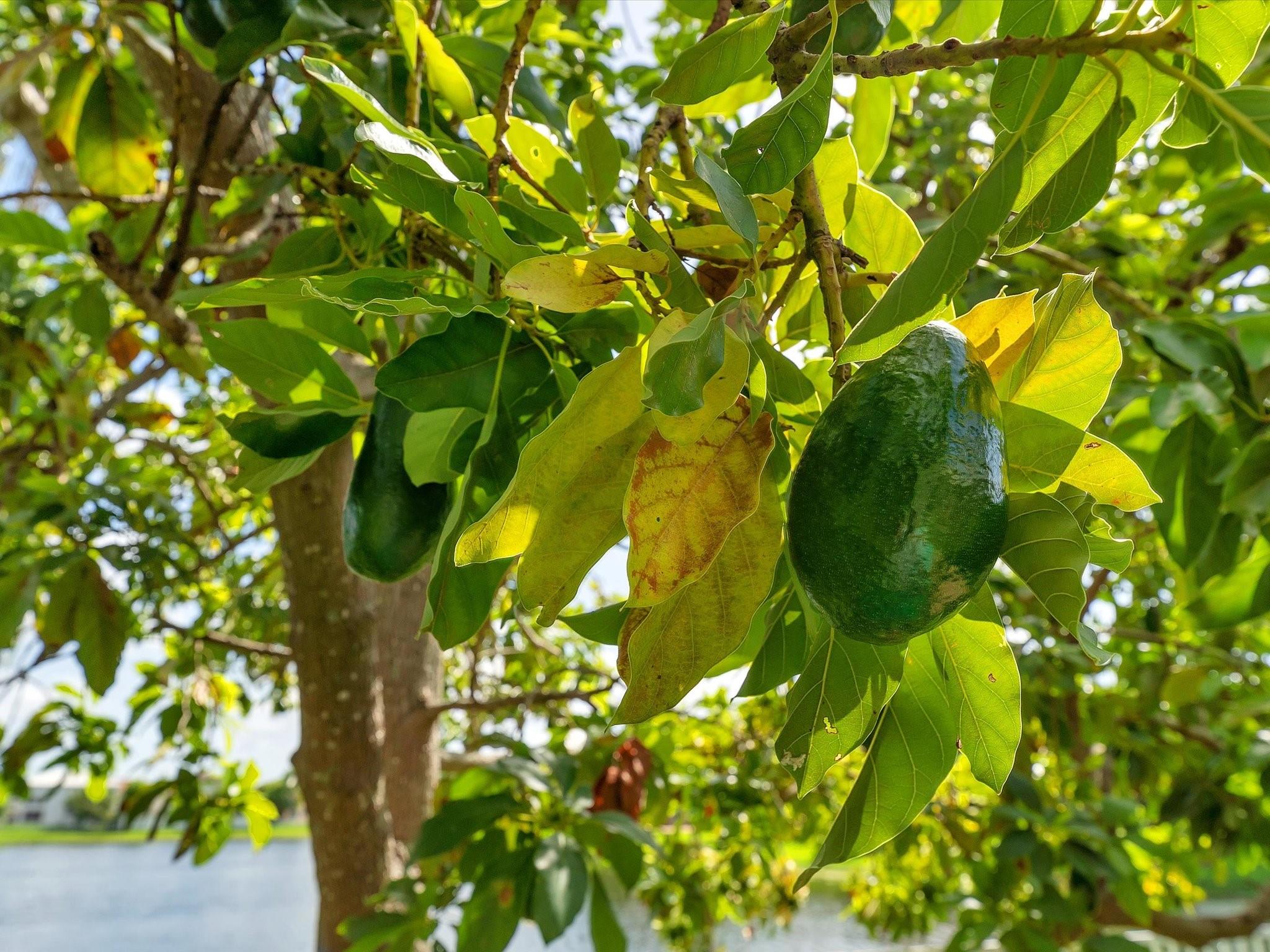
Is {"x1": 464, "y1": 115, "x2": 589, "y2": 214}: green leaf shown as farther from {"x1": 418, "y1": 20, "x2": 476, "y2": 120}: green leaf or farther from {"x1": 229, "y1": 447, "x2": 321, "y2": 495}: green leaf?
{"x1": 229, "y1": 447, "x2": 321, "y2": 495}: green leaf

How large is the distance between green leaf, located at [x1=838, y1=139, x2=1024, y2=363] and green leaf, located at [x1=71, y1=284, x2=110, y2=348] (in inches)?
60.2

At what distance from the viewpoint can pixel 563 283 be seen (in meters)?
0.45

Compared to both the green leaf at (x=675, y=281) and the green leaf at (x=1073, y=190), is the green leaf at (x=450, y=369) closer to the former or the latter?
the green leaf at (x=675, y=281)

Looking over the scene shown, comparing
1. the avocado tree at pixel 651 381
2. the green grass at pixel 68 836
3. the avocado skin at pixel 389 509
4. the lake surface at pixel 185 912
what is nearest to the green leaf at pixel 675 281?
the avocado tree at pixel 651 381

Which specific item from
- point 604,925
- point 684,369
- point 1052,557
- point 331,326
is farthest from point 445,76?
point 604,925

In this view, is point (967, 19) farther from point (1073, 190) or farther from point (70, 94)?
point (70, 94)

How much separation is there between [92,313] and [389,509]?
121 centimetres

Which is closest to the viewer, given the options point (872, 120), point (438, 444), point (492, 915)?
point (438, 444)

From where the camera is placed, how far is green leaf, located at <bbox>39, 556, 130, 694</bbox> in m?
1.61

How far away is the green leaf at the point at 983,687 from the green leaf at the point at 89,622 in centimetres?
153

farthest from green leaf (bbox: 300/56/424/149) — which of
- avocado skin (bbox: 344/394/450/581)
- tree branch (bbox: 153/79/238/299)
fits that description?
tree branch (bbox: 153/79/238/299)

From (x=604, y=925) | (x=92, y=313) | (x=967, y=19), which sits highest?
(x=92, y=313)

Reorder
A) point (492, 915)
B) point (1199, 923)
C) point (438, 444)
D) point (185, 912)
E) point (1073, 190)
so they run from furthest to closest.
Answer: point (185, 912) → point (1199, 923) → point (492, 915) → point (438, 444) → point (1073, 190)

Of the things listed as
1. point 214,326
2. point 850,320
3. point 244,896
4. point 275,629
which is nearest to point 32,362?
point 275,629
